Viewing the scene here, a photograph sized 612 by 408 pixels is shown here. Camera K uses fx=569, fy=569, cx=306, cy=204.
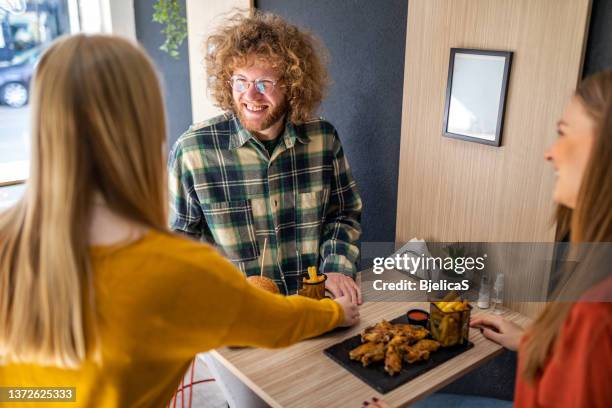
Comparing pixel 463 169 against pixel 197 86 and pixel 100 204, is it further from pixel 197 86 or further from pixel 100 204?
pixel 197 86

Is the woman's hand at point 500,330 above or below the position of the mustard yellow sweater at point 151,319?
below

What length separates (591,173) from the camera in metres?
0.95

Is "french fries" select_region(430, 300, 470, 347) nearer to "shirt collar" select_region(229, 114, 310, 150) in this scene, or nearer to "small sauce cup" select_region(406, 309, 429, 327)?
"small sauce cup" select_region(406, 309, 429, 327)

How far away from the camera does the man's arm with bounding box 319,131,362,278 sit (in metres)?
1.93

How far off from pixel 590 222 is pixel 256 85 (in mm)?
1204

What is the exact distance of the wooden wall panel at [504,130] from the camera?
1.55 m

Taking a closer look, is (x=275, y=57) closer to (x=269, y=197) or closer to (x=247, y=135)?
(x=247, y=135)

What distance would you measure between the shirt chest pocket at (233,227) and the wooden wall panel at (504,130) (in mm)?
564

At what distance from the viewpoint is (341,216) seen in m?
2.03

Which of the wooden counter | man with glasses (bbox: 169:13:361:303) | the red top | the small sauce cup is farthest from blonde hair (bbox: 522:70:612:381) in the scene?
man with glasses (bbox: 169:13:361:303)

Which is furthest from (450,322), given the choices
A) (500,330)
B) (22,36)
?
(22,36)

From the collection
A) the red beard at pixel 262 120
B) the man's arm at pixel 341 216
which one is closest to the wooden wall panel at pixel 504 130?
the man's arm at pixel 341 216

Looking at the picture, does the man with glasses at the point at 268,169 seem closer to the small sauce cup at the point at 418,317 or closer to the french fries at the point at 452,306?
the small sauce cup at the point at 418,317

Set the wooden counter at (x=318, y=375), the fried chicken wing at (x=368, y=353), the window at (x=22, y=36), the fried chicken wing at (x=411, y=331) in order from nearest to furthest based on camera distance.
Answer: the wooden counter at (x=318, y=375) → the fried chicken wing at (x=368, y=353) → the fried chicken wing at (x=411, y=331) → the window at (x=22, y=36)
